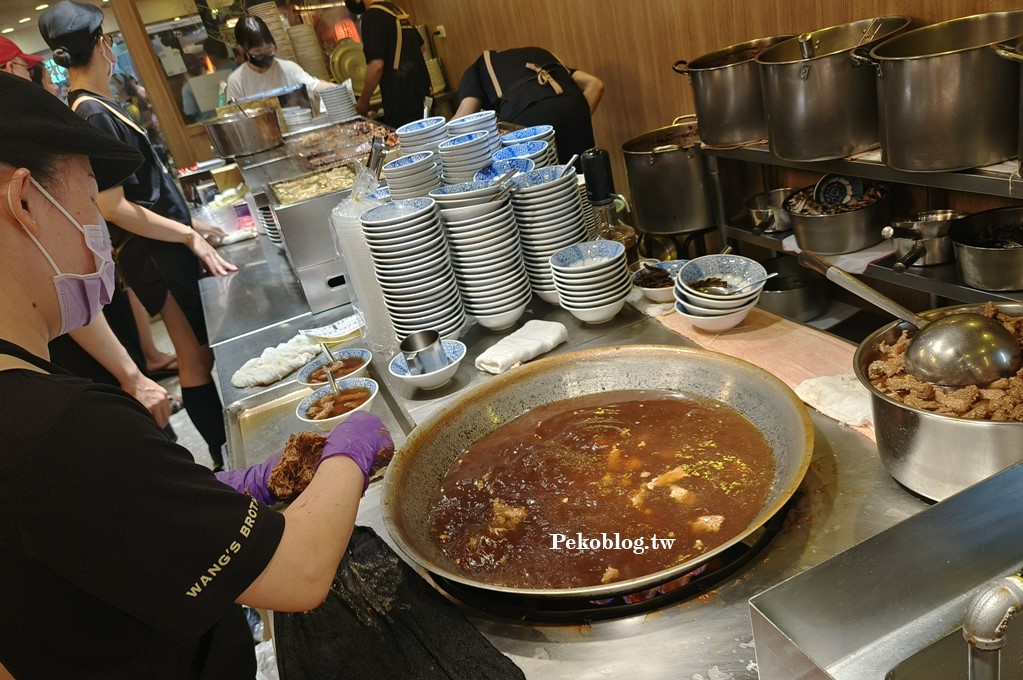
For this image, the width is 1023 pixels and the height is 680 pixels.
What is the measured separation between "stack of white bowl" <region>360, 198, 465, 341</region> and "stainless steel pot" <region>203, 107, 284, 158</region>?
328 cm

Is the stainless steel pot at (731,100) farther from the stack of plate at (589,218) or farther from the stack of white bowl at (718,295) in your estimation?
the stack of white bowl at (718,295)

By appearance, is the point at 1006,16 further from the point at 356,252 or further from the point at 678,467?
the point at 356,252

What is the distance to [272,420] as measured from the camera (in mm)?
2152

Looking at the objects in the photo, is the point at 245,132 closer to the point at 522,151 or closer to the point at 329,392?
the point at 522,151

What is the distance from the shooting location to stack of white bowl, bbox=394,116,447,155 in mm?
2648

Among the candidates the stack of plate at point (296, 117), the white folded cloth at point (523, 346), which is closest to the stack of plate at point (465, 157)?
the white folded cloth at point (523, 346)

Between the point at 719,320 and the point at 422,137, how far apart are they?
1.34m

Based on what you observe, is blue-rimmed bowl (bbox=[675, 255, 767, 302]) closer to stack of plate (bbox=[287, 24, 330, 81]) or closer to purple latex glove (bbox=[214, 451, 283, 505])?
purple latex glove (bbox=[214, 451, 283, 505])

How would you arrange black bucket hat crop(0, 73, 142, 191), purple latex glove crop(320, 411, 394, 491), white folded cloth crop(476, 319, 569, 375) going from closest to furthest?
black bucket hat crop(0, 73, 142, 191) < purple latex glove crop(320, 411, 394, 491) < white folded cloth crop(476, 319, 569, 375)

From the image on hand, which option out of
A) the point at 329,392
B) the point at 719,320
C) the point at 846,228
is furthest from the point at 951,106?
the point at 329,392

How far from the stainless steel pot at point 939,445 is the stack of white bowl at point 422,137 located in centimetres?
181

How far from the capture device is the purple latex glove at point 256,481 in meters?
1.67

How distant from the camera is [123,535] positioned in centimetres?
94

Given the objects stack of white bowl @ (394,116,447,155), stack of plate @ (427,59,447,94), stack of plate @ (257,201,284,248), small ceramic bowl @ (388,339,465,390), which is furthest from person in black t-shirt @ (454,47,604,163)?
stack of plate @ (427,59,447,94)
